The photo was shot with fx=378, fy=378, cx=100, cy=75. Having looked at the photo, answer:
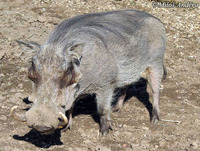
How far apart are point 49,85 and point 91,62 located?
0.65 metres

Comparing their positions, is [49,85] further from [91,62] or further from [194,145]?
[194,145]

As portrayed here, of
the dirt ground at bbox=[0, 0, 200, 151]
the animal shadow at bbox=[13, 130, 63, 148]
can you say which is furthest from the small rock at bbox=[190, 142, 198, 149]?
the animal shadow at bbox=[13, 130, 63, 148]

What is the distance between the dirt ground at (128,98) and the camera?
11.7ft

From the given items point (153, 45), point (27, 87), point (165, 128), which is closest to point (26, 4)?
point (27, 87)

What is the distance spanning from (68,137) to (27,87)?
105cm

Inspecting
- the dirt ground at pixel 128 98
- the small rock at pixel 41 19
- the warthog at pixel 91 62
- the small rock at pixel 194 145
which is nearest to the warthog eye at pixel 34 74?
the warthog at pixel 91 62

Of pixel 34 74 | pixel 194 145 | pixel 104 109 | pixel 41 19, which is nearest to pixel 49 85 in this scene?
pixel 34 74

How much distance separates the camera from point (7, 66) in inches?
192

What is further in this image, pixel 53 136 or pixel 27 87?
pixel 27 87

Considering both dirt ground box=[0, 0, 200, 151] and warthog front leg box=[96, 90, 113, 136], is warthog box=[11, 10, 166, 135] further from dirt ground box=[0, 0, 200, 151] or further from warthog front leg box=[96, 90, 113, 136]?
dirt ground box=[0, 0, 200, 151]

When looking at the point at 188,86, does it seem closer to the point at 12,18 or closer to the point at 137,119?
the point at 137,119

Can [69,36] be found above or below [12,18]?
above

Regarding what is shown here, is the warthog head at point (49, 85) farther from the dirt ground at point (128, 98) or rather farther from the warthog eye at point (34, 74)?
the dirt ground at point (128, 98)

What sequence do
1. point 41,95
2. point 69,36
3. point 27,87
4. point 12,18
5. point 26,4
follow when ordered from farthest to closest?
point 26,4 < point 12,18 < point 27,87 < point 69,36 < point 41,95
